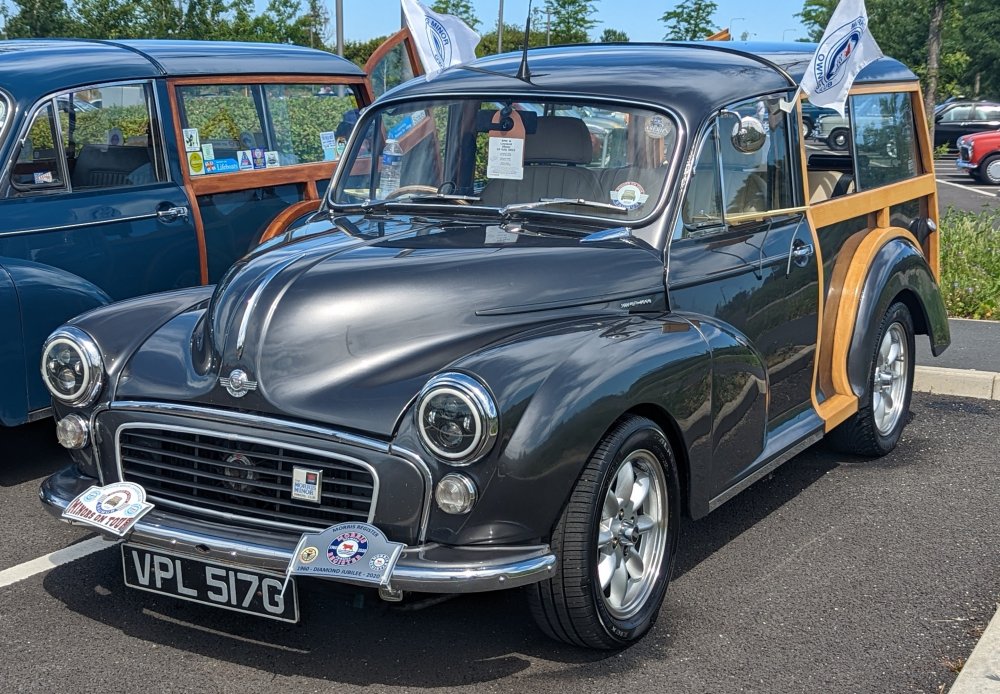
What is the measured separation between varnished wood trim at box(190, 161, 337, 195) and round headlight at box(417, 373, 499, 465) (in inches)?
147

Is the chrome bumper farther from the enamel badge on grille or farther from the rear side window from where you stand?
the rear side window

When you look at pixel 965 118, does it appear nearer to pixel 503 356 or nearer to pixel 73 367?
pixel 503 356

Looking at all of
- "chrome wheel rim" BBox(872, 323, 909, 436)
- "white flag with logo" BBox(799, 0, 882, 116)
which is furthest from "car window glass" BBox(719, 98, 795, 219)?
"chrome wheel rim" BBox(872, 323, 909, 436)

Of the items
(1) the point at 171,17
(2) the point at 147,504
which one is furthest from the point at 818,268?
(1) the point at 171,17

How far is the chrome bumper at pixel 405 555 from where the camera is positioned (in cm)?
326

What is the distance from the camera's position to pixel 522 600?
4.20 metres

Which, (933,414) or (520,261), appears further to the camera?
(933,414)

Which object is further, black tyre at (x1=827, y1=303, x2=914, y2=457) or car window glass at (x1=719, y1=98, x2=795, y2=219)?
black tyre at (x1=827, y1=303, x2=914, y2=457)

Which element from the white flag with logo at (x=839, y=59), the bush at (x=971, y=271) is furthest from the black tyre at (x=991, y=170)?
the white flag with logo at (x=839, y=59)

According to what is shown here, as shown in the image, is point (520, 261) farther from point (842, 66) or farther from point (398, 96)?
point (842, 66)

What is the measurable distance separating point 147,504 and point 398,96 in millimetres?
2386

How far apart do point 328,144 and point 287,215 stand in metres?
0.94

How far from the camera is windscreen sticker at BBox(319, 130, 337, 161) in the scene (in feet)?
25.4

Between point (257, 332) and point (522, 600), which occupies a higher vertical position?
point (257, 332)
